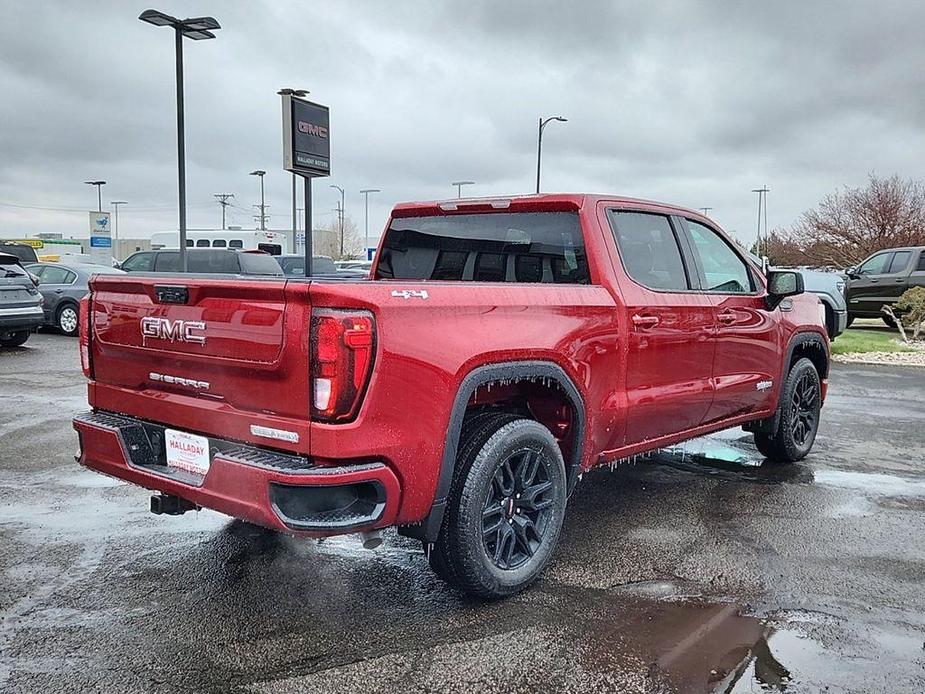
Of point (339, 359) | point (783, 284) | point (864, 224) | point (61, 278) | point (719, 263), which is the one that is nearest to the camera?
point (339, 359)

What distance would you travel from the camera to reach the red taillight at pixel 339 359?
9.82 ft

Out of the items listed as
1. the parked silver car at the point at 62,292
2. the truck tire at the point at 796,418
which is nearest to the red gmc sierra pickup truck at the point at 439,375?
the truck tire at the point at 796,418

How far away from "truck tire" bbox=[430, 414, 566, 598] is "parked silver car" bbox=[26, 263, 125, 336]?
46.0 ft

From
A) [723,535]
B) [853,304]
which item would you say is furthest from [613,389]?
[853,304]

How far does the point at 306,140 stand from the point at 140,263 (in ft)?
→ 29.9

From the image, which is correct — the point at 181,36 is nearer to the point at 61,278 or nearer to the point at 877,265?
the point at 61,278

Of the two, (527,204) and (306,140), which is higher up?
(306,140)

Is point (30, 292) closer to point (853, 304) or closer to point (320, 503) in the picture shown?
point (320, 503)

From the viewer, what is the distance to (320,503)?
311cm

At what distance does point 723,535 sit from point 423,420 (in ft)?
7.62

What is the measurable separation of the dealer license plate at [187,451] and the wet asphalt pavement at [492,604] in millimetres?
659

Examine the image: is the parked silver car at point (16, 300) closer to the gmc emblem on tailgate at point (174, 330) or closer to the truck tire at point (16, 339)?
the truck tire at point (16, 339)

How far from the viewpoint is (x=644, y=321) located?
444 cm

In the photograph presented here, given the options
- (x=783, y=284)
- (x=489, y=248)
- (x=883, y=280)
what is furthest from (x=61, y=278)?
(x=883, y=280)
